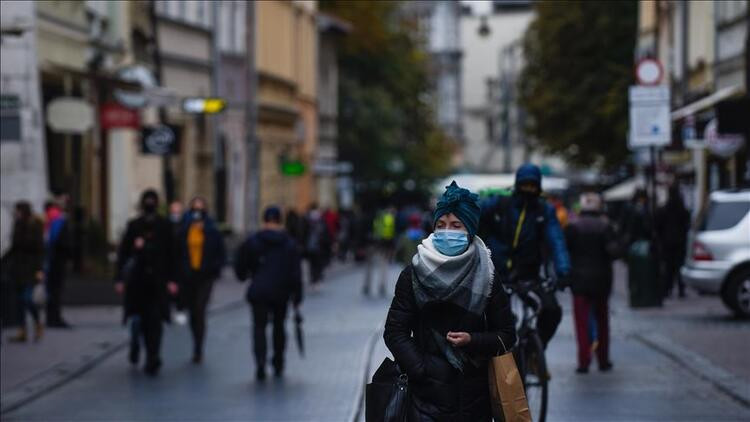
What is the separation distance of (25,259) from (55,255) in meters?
2.42

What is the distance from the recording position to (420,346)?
8172mm

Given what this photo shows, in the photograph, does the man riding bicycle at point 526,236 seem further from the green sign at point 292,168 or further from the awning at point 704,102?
the green sign at point 292,168

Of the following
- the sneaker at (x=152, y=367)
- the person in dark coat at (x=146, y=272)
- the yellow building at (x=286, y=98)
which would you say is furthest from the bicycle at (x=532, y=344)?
the yellow building at (x=286, y=98)

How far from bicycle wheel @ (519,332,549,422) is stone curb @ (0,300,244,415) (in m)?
4.34

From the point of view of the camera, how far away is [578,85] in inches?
1933

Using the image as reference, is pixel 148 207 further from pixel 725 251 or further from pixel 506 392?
pixel 506 392

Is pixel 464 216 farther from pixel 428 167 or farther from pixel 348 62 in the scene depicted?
pixel 428 167

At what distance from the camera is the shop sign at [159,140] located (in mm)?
33344

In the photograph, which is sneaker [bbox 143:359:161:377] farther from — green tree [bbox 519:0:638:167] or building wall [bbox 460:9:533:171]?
building wall [bbox 460:9:533:171]

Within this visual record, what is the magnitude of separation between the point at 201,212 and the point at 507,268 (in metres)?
7.11

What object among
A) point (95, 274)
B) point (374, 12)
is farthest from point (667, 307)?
point (374, 12)

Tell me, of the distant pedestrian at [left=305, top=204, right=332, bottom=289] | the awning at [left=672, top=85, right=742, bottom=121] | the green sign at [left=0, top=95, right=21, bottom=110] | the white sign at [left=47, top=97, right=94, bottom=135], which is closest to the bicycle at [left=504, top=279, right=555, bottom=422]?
the green sign at [left=0, top=95, right=21, bottom=110]

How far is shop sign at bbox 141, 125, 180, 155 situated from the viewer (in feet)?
109

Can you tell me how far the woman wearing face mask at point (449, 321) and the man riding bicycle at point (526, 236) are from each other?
17.2ft
